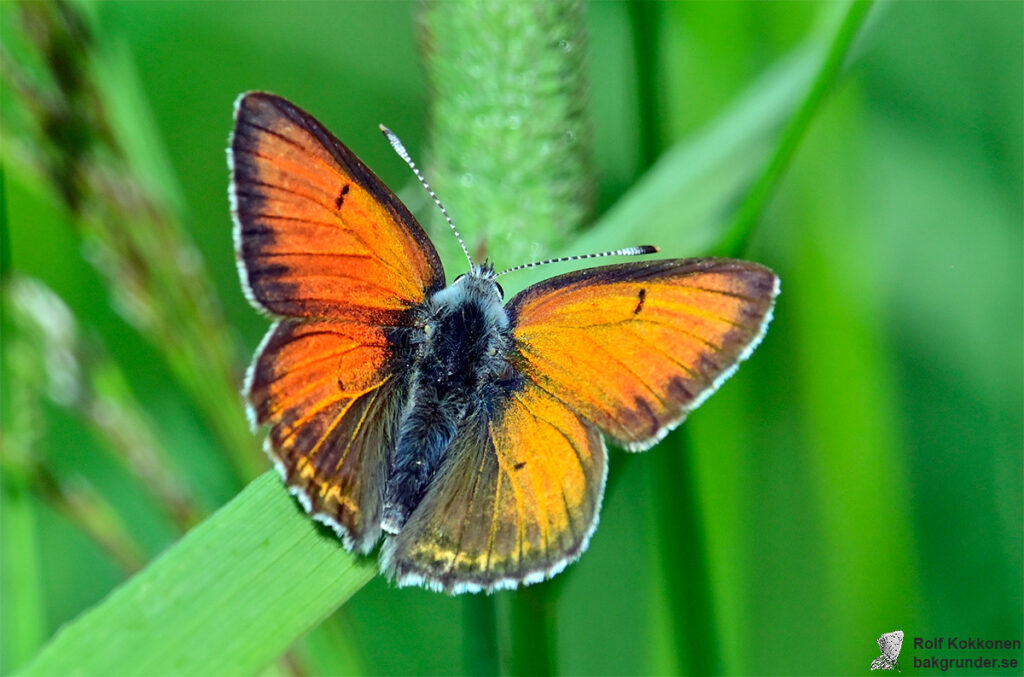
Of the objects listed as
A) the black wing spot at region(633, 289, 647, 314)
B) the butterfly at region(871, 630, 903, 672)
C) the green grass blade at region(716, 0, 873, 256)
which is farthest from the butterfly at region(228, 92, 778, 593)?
the butterfly at region(871, 630, 903, 672)

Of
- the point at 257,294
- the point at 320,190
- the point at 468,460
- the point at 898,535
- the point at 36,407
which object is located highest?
the point at 320,190

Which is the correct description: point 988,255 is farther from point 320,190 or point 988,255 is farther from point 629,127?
point 320,190

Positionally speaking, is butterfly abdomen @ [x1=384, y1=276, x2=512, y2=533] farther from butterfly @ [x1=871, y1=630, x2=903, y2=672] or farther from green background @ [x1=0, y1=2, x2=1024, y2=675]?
butterfly @ [x1=871, y1=630, x2=903, y2=672]

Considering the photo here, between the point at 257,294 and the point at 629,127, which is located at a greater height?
the point at 629,127

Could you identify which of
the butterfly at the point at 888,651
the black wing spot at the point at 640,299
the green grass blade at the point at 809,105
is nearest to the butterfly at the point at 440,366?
the black wing spot at the point at 640,299

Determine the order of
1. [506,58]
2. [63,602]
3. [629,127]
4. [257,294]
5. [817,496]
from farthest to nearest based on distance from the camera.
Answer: [629,127], [63,602], [817,496], [506,58], [257,294]

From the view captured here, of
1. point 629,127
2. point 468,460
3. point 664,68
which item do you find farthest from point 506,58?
point 629,127
